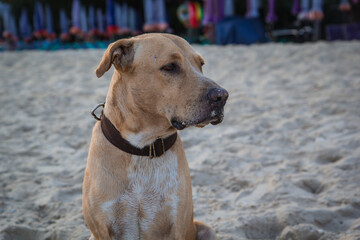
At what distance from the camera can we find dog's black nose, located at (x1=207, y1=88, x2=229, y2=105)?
69.8 inches

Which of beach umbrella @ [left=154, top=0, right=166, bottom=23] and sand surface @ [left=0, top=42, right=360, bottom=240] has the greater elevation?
beach umbrella @ [left=154, top=0, right=166, bottom=23]

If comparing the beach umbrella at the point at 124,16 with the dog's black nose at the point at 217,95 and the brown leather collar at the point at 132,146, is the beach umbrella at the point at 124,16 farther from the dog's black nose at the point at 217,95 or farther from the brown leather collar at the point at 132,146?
the dog's black nose at the point at 217,95

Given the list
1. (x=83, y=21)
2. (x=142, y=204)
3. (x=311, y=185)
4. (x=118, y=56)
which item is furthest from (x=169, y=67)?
(x=83, y=21)

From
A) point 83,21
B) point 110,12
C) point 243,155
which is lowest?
point 243,155

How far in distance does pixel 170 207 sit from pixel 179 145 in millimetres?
391

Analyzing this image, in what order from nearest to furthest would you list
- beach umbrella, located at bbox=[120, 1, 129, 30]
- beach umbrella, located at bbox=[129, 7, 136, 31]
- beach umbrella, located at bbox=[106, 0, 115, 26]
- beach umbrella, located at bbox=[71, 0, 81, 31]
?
beach umbrella, located at bbox=[106, 0, 115, 26] < beach umbrella, located at bbox=[71, 0, 81, 31] < beach umbrella, located at bbox=[120, 1, 129, 30] < beach umbrella, located at bbox=[129, 7, 136, 31]

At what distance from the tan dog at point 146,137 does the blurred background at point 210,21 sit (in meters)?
10.2

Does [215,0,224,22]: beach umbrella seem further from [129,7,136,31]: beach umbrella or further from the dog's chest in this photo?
the dog's chest

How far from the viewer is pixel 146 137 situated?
1937 millimetres

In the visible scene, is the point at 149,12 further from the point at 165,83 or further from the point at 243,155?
the point at 165,83

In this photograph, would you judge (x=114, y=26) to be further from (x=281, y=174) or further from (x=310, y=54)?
(x=281, y=174)

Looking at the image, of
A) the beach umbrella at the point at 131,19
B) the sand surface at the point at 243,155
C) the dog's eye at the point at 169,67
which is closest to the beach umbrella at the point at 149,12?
the beach umbrella at the point at 131,19

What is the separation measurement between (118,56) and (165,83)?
0.32 meters

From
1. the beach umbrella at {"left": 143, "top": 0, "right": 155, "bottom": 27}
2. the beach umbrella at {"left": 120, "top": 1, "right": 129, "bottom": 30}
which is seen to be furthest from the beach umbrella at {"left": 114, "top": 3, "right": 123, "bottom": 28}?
the beach umbrella at {"left": 143, "top": 0, "right": 155, "bottom": 27}
